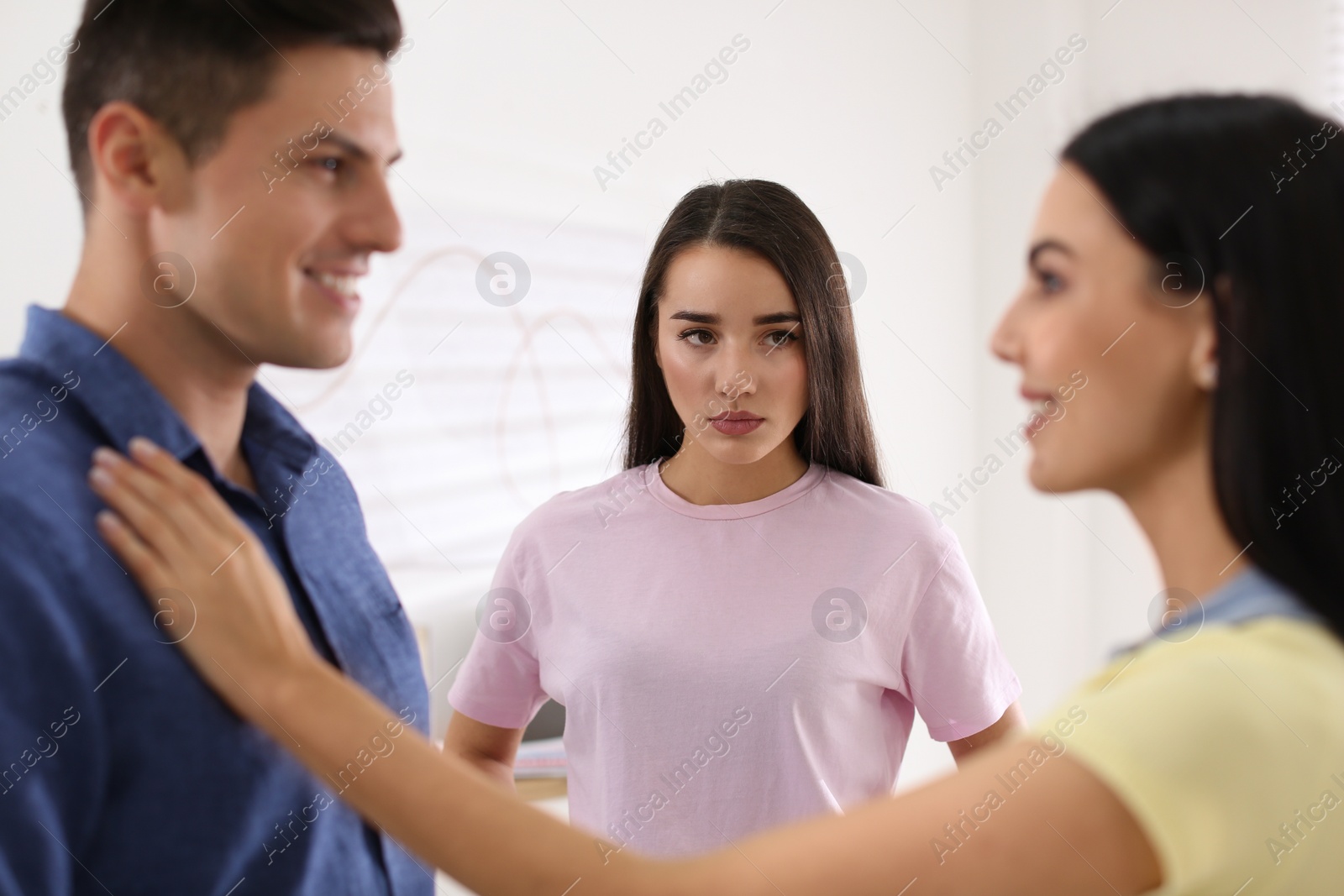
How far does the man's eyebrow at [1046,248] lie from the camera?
3.28 feet

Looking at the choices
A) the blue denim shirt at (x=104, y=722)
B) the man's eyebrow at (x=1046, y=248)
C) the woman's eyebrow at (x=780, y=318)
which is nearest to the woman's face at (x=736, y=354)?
the woman's eyebrow at (x=780, y=318)

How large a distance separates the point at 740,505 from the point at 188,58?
1.07 m

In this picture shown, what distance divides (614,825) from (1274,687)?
3.39 feet

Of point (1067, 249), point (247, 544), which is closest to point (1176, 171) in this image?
point (1067, 249)

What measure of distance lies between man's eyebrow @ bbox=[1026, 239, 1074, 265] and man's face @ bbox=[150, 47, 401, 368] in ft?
2.02

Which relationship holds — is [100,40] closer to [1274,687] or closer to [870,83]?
[1274,687]

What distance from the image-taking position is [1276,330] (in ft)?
2.89

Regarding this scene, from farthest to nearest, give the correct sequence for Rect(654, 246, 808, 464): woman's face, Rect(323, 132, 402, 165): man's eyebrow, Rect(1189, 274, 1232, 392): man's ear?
1. Rect(654, 246, 808, 464): woman's face
2. Rect(323, 132, 402, 165): man's eyebrow
3. Rect(1189, 274, 1232, 392): man's ear

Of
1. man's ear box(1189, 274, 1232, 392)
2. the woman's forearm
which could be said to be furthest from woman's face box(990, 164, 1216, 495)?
the woman's forearm

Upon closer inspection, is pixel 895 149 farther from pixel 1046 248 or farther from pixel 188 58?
pixel 188 58

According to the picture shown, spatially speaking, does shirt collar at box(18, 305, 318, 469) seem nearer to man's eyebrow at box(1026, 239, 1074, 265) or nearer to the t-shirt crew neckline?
man's eyebrow at box(1026, 239, 1074, 265)

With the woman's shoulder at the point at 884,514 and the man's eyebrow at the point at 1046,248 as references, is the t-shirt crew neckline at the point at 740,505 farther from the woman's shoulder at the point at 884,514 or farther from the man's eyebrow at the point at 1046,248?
the man's eyebrow at the point at 1046,248

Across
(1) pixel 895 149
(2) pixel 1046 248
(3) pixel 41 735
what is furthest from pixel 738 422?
(1) pixel 895 149

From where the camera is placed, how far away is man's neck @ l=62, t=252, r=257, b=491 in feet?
3.26
